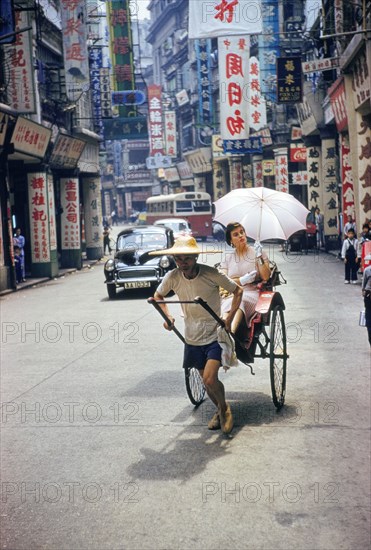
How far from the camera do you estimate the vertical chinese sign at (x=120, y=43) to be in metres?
34.0

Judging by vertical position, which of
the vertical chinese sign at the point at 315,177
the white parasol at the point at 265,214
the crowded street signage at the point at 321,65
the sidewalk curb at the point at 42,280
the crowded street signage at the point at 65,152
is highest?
the crowded street signage at the point at 321,65

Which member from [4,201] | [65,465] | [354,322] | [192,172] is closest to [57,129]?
[4,201]

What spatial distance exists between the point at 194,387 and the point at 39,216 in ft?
64.1

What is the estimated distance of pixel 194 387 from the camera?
8.00 meters

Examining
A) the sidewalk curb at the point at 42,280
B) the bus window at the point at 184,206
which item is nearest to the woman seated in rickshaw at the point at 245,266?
the sidewalk curb at the point at 42,280

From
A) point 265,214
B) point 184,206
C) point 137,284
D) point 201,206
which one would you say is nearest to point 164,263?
point 137,284

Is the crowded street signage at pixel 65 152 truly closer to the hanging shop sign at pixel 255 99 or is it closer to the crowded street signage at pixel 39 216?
the crowded street signage at pixel 39 216

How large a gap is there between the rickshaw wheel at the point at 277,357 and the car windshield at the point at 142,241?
12.1m

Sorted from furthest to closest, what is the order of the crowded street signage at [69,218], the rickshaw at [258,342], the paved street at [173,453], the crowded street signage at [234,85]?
the crowded street signage at [234,85], the crowded street signage at [69,218], the rickshaw at [258,342], the paved street at [173,453]

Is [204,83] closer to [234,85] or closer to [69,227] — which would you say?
[234,85]

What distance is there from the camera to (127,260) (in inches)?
767

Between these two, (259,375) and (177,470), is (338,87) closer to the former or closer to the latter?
(259,375)

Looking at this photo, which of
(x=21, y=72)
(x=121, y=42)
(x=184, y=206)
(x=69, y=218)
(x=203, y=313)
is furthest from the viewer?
(x=184, y=206)

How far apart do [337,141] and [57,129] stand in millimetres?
12648
